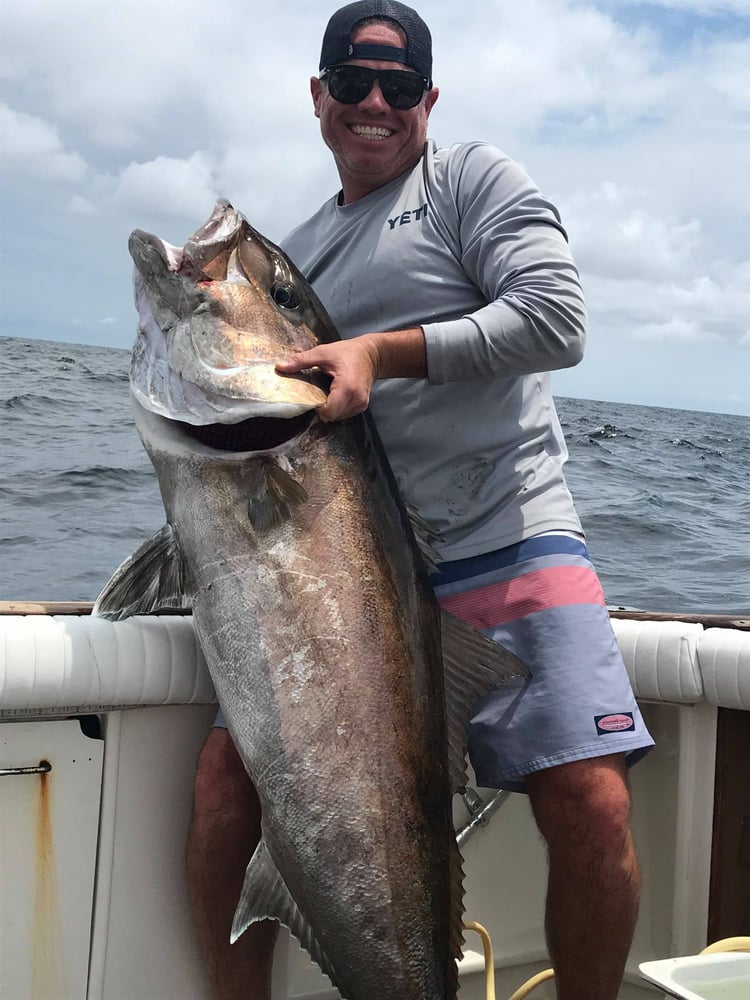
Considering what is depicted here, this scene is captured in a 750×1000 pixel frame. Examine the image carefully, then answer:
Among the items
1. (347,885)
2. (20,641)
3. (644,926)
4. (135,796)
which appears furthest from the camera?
(644,926)

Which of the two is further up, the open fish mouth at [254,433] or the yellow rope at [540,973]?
the open fish mouth at [254,433]

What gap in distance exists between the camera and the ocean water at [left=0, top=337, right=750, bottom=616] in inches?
373

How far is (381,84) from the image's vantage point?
9.26 feet

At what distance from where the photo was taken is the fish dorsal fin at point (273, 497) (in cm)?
219

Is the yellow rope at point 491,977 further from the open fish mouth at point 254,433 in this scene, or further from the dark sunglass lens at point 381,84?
the dark sunglass lens at point 381,84

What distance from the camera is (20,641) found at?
2.37 metres

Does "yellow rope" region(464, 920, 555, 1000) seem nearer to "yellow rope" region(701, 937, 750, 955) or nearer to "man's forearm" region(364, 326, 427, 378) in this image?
"yellow rope" region(701, 937, 750, 955)

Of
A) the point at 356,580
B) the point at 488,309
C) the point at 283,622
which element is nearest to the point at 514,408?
the point at 488,309

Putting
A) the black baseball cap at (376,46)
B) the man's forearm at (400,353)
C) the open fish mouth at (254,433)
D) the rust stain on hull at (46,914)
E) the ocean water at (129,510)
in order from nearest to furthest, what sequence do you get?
1. the open fish mouth at (254,433)
2. the man's forearm at (400,353)
3. the rust stain on hull at (46,914)
4. the black baseball cap at (376,46)
5. the ocean water at (129,510)

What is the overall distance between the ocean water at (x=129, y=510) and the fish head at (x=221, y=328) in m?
6.02

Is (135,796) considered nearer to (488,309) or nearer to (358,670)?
(358,670)

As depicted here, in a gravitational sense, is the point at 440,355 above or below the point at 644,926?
above

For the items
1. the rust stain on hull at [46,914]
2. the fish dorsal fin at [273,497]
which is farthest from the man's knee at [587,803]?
the rust stain on hull at [46,914]

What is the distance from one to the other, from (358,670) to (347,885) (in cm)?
45
